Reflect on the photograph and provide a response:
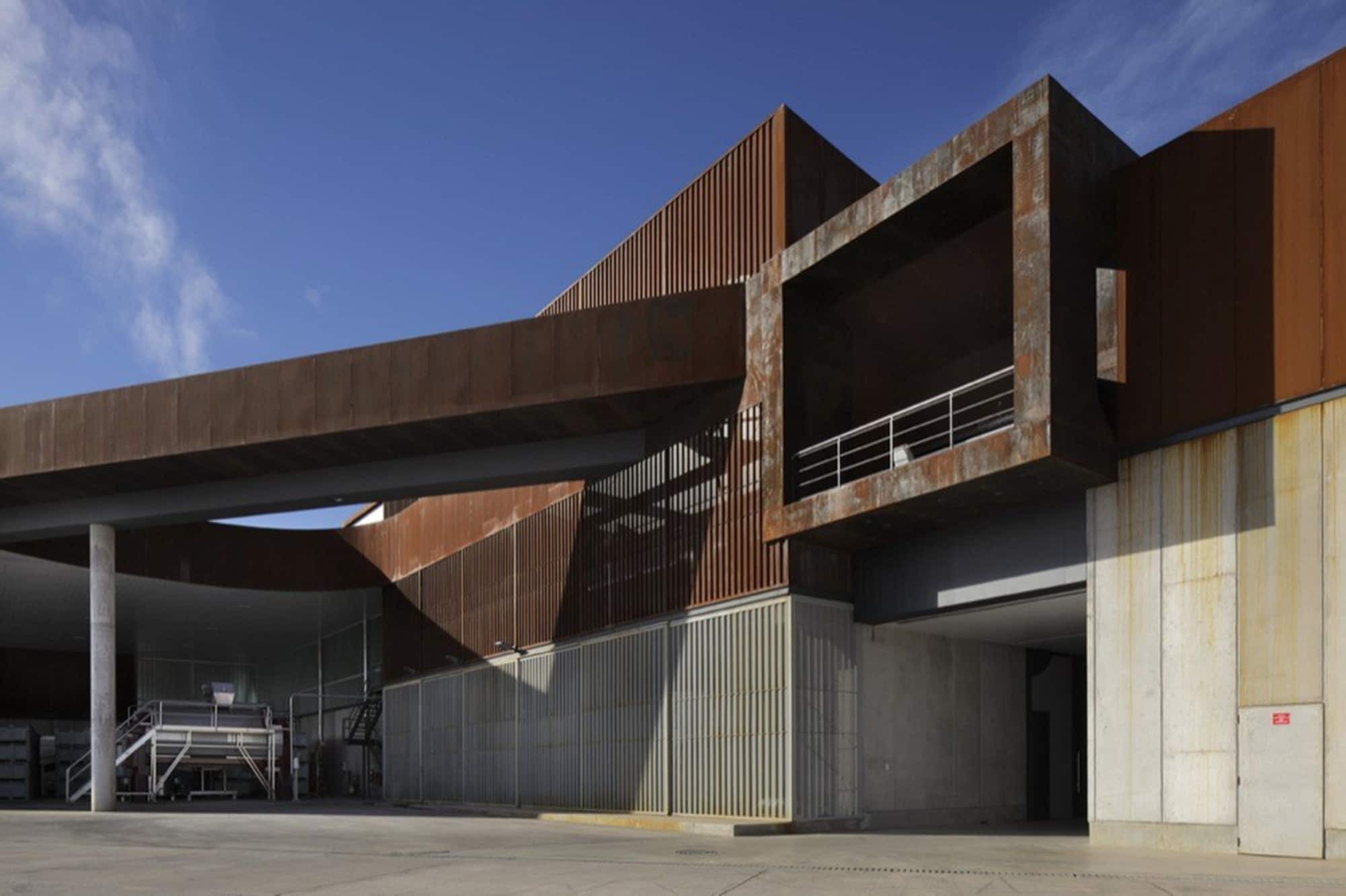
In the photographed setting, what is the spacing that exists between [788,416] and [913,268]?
389 centimetres

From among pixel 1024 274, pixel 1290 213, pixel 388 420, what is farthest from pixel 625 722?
pixel 1290 213

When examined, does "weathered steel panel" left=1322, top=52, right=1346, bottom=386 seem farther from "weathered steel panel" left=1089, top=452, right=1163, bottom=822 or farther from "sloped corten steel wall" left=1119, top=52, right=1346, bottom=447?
"weathered steel panel" left=1089, top=452, right=1163, bottom=822

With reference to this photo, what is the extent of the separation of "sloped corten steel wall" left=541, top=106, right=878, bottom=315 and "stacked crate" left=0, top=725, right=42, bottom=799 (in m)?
30.3

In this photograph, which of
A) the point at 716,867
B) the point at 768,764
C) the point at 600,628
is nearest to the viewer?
the point at 716,867

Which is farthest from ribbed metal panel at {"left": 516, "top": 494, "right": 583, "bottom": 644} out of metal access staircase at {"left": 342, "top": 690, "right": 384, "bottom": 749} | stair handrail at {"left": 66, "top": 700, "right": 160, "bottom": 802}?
stair handrail at {"left": 66, "top": 700, "right": 160, "bottom": 802}

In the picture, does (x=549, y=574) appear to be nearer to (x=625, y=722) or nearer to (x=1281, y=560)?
(x=625, y=722)

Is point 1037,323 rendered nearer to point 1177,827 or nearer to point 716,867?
point 1177,827

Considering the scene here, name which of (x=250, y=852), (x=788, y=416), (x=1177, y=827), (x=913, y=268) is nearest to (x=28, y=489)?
(x=250, y=852)

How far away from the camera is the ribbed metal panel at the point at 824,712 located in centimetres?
2050

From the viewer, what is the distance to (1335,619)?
1419cm

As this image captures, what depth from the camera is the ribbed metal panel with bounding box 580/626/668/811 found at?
2388 cm

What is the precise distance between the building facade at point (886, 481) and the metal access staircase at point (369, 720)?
7149 millimetres

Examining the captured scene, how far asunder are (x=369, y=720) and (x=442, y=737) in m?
8.37

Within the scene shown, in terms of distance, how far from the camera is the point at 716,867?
46.1ft
